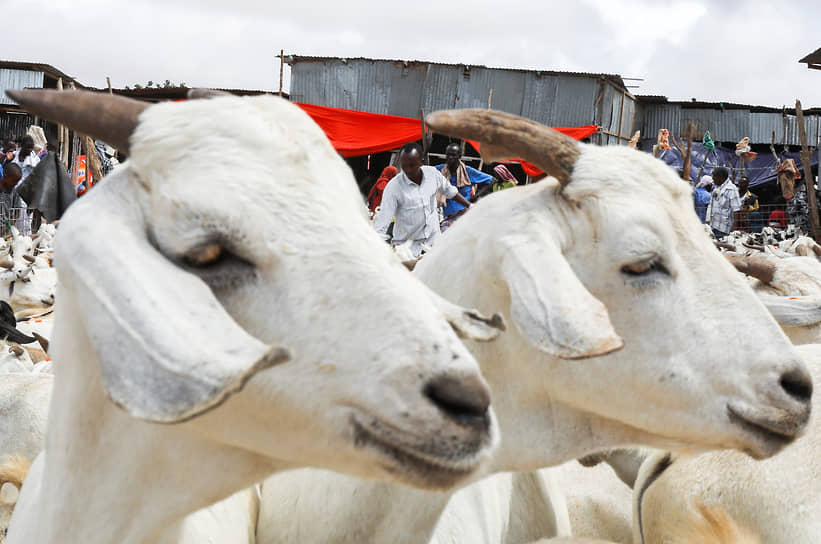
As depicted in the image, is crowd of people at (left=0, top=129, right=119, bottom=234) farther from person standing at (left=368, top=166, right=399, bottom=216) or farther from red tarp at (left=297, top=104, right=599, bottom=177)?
red tarp at (left=297, top=104, right=599, bottom=177)

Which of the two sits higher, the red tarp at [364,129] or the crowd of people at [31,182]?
the red tarp at [364,129]

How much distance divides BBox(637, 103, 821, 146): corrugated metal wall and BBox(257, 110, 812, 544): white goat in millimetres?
27145

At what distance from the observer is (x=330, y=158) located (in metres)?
1.68

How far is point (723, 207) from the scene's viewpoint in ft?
52.1

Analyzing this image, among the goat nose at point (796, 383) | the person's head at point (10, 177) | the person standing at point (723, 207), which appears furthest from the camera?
the person standing at point (723, 207)

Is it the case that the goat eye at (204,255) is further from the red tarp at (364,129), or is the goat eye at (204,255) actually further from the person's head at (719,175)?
the red tarp at (364,129)

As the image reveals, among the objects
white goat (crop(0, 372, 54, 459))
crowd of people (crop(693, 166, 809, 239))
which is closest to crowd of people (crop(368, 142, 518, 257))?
white goat (crop(0, 372, 54, 459))

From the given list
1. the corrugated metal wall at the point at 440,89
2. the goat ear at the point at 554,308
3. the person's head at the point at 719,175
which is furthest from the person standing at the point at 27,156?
the goat ear at the point at 554,308

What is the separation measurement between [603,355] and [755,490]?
1.05 metres

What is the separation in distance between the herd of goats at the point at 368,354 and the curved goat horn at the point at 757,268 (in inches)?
81.7

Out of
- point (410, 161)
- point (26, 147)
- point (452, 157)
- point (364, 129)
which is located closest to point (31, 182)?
point (26, 147)

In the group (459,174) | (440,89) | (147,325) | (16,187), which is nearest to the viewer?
(147,325)

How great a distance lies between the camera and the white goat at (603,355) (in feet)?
6.91

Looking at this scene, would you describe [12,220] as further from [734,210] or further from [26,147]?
[734,210]
